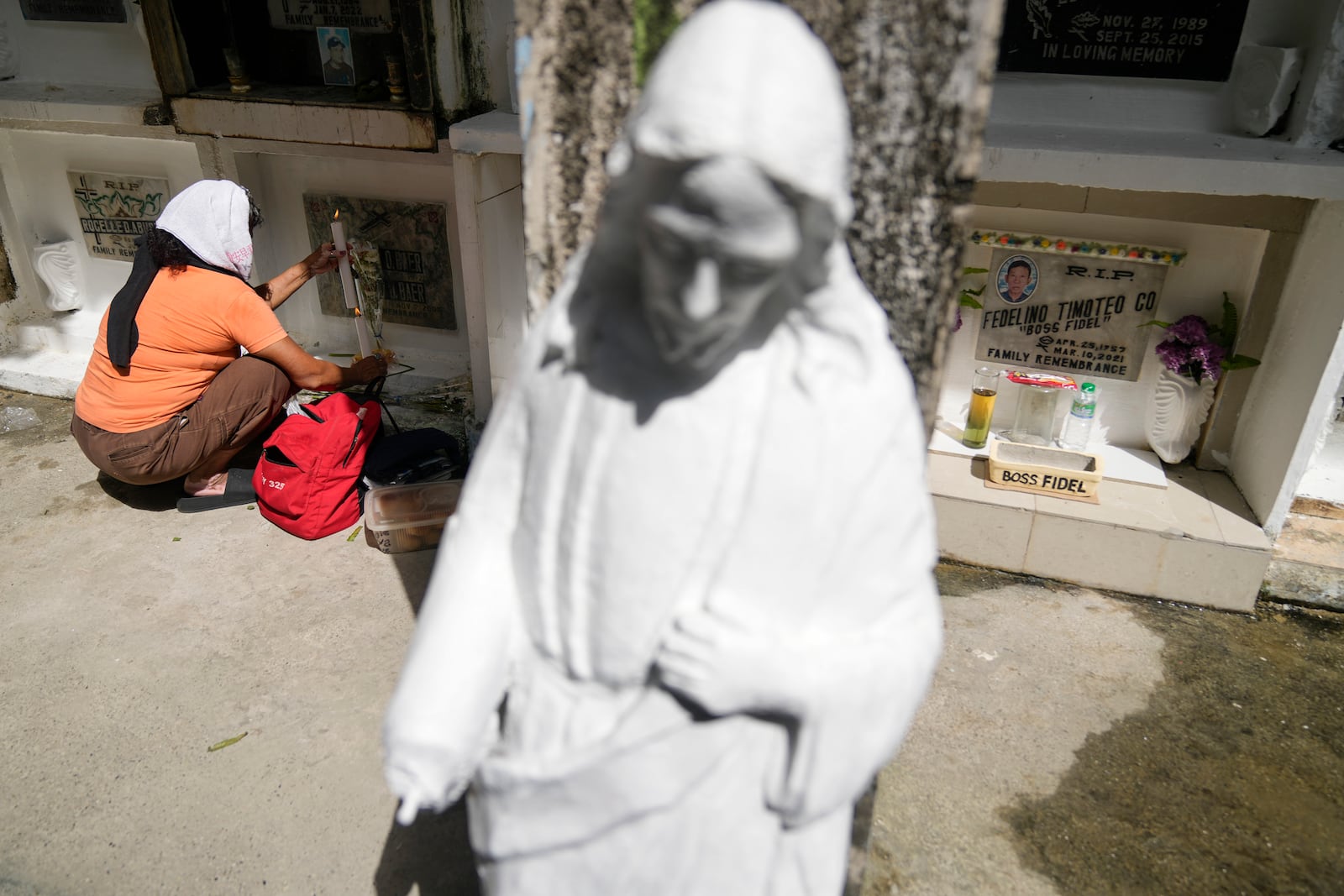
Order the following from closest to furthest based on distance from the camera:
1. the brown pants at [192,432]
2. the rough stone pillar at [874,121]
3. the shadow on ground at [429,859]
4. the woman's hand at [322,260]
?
1. the rough stone pillar at [874,121]
2. the shadow on ground at [429,859]
3. the brown pants at [192,432]
4. the woman's hand at [322,260]

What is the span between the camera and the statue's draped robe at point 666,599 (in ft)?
4.17

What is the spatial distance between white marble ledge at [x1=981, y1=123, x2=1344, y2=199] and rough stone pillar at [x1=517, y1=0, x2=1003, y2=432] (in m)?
2.42

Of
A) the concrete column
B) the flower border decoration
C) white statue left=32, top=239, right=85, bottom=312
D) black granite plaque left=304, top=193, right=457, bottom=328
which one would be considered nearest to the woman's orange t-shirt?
black granite plaque left=304, top=193, right=457, bottom=328

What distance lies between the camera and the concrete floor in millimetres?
2701

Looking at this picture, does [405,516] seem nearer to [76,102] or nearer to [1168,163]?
[76,102]

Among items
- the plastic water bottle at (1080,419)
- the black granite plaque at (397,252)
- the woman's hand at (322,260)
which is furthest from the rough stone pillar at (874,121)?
the black granite plaque at (397,252)

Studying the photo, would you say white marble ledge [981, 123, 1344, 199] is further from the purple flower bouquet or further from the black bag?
the black bag

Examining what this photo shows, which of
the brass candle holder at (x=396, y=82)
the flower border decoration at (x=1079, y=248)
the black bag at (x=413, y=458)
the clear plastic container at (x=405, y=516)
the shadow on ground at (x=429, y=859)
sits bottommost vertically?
the shadow on ground at (x=429, y=859)

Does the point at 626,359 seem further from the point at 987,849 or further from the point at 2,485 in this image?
the point at 2,485

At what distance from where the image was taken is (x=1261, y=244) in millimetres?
4035

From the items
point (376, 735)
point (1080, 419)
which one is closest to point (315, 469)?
point (376, 735)

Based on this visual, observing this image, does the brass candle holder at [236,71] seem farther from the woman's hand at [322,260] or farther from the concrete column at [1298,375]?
the concrete column at [1298,375]

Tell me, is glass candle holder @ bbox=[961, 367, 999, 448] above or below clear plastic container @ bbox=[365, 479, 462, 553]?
above

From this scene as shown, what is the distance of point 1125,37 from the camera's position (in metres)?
3.81
